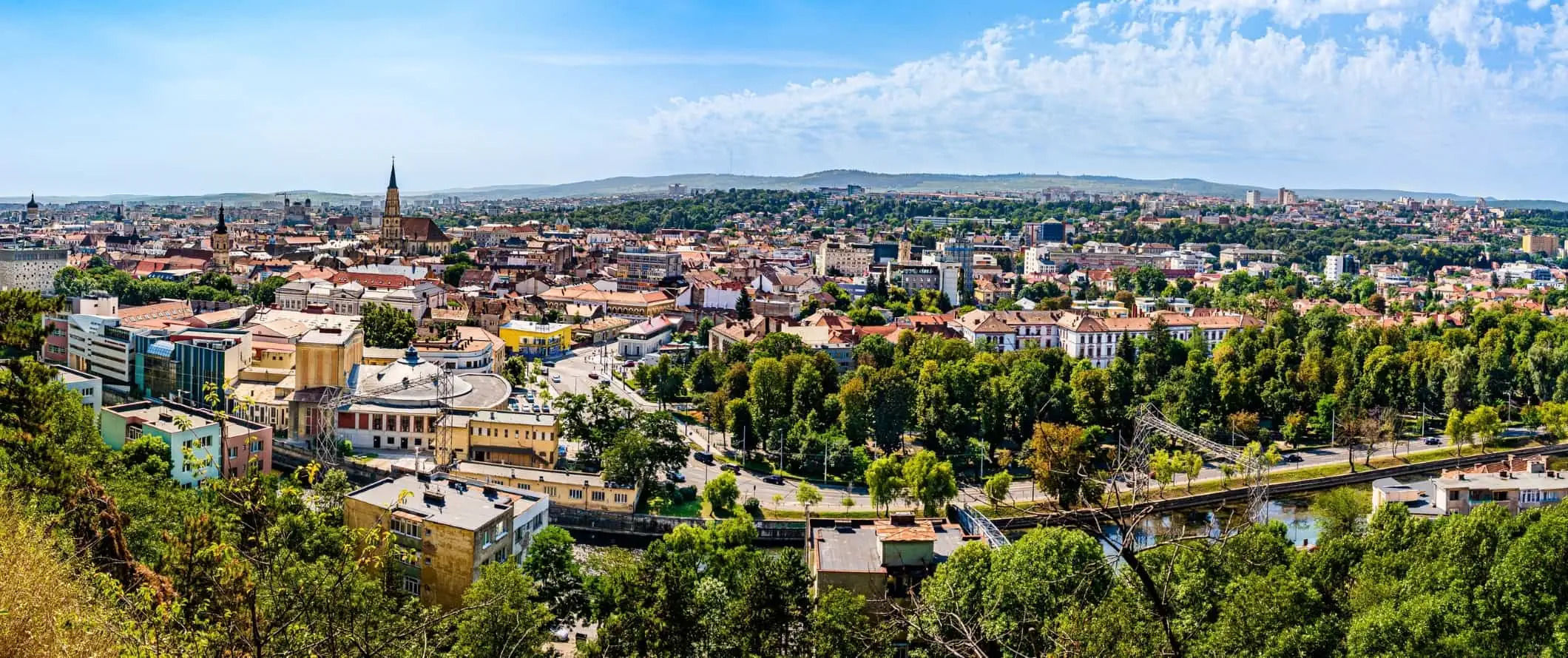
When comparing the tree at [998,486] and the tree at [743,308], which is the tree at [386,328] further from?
the tree at [998,486]

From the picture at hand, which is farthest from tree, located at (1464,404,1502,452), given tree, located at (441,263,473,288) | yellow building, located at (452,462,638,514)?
tree, located at (441,263,473,288)

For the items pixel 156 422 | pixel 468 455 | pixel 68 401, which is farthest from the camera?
pixel 468 455

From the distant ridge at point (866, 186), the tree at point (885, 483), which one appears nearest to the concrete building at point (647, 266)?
the tree at point (885, 483)

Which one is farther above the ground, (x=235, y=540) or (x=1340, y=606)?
(x=235, y=540)

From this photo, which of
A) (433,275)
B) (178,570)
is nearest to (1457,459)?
(178,570)

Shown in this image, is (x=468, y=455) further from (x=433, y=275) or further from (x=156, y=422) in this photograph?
(x=433, y=275)

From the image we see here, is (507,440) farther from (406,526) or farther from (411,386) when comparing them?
(406,526)

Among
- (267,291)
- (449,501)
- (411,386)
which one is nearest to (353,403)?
(411,386)
